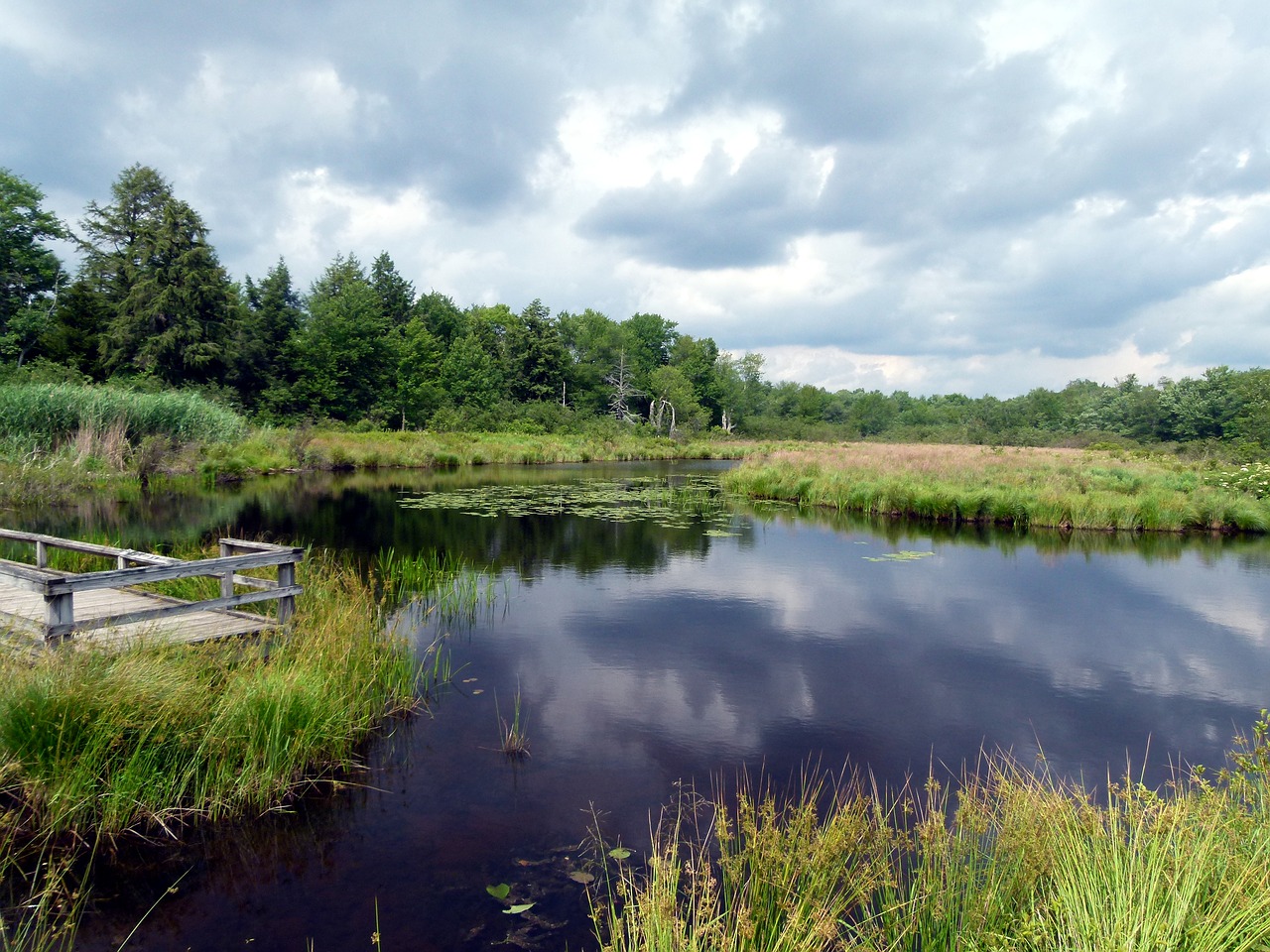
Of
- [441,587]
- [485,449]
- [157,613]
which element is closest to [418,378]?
[485,449]

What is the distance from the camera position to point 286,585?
7547 mm

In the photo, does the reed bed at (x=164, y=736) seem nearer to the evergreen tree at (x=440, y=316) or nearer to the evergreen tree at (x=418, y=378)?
the evergreen tree at (x=418, y=378)

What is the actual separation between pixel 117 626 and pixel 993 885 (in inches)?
266

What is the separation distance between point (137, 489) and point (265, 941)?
79.4 ft

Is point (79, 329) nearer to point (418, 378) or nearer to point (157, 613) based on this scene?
point (418, 378)

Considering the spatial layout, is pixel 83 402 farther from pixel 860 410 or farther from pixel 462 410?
pixel 860 410

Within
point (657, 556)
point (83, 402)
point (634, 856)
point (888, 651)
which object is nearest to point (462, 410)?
point (83, 402)

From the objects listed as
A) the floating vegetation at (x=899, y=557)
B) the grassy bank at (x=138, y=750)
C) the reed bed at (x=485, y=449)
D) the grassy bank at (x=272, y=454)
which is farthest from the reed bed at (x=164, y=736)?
the reed bed at (x=485, y=449)

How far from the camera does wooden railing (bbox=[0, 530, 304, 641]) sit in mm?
5758

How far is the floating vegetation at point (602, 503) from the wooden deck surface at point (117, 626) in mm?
11921

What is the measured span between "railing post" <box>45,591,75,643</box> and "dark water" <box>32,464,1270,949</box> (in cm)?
214

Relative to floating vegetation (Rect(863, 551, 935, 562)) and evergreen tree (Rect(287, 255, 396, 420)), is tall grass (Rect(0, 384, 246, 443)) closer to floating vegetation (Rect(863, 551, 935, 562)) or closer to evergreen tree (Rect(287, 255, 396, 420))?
evergreen tree (Rect(287, 255, 396, 420))

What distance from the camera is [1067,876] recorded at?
316 cm

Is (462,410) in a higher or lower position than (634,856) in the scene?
higher
